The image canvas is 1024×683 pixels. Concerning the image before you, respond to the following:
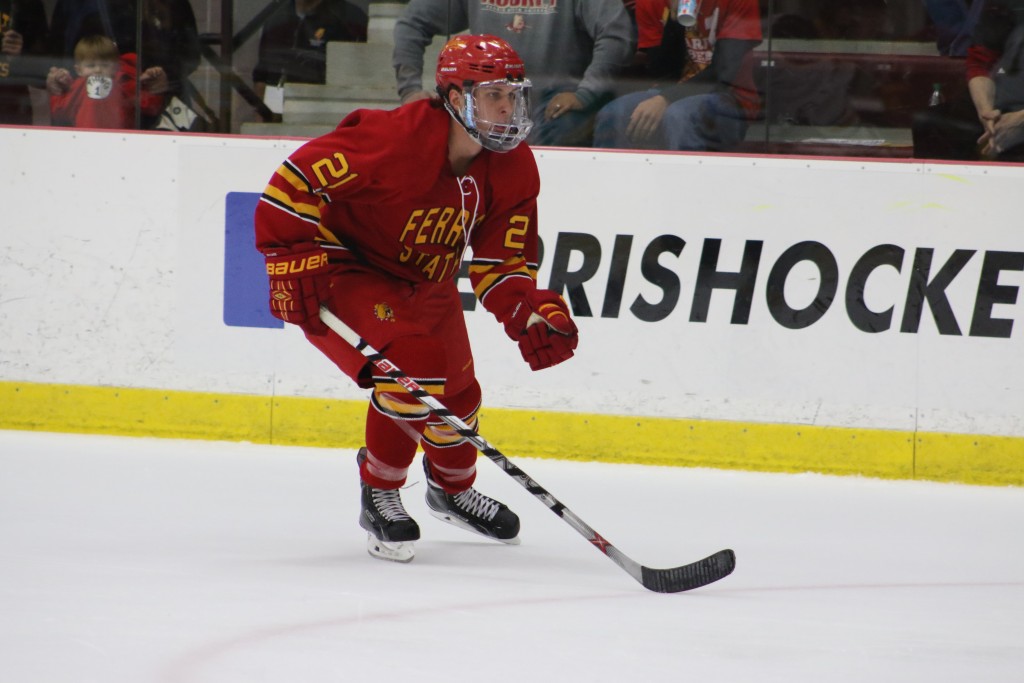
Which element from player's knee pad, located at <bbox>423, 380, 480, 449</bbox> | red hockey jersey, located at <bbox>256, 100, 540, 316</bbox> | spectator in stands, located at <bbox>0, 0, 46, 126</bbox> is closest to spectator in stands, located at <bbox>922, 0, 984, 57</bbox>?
red hockey jersey, located at <bbox>256, 100, 540, 316</bbox>

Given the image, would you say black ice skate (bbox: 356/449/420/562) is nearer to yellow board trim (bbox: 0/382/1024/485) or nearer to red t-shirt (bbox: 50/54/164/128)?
yellow board trim (bbox: 0/382/1024/485)

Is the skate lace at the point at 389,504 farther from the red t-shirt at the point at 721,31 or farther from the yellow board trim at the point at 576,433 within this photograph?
the red t-shirt at the point at 721,31

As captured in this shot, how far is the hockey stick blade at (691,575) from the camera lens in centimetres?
220

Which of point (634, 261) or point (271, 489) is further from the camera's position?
point (634, 261)

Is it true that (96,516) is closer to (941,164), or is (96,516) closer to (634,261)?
(634,261)

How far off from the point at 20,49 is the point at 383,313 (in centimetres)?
220

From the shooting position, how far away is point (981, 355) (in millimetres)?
3418

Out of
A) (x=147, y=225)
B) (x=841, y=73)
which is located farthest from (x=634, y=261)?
(x=147, y=225)

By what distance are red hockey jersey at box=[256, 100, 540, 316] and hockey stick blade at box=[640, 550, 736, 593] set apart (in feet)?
2.21

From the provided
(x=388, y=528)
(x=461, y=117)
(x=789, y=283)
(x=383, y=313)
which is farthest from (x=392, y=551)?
(x=789, y=283)

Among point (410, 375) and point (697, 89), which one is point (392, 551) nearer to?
point (410, 375)

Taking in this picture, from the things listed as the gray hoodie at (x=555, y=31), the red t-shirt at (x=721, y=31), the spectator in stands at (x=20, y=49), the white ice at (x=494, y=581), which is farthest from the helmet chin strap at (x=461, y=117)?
the spectator in stands at (x=20, y=49)

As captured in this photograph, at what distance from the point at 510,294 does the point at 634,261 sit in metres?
1.08

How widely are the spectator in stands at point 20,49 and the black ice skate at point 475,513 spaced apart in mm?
2108
